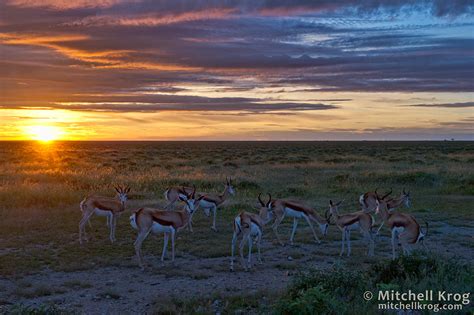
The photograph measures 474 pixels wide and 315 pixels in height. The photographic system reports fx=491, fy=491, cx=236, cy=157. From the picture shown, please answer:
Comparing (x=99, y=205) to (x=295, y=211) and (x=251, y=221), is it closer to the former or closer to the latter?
(x=251, y=221)

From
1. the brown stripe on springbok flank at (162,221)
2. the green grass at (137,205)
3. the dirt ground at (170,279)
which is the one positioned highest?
the brown stripe on springbok flank at (162,221)

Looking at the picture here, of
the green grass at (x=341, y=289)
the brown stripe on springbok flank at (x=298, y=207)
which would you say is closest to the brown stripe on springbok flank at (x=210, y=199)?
the brown stripe on springbok flank at (x=298, y=207)

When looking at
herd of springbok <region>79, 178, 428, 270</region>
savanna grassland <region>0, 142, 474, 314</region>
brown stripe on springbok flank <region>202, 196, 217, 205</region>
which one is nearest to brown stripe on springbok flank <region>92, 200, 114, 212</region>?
herd of springbok <region>79, 178, 428, 270</region>

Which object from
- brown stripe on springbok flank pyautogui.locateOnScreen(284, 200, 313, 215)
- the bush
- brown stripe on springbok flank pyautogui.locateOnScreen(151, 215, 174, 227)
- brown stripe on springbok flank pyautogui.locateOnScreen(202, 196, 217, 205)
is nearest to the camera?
the bush

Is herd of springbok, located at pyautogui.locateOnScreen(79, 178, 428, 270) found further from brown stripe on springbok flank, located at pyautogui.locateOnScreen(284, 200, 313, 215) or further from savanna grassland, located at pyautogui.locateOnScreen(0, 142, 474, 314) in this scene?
savanna grassland, located at pyautogui.locateOnScreen(0, 142, 474, 314)

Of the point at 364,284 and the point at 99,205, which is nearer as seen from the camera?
the point at 364,284

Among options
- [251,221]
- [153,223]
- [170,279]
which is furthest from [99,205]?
[251,221]

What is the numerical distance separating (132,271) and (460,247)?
912 cm

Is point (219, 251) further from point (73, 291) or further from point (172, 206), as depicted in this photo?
point (172, 206)

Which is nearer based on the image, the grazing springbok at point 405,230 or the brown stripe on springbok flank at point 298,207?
the grazing springbok at point 405,230

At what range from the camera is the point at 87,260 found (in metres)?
12.4

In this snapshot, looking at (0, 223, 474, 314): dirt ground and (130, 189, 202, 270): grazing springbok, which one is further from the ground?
(130, 189, 202, 270): grazing springbok

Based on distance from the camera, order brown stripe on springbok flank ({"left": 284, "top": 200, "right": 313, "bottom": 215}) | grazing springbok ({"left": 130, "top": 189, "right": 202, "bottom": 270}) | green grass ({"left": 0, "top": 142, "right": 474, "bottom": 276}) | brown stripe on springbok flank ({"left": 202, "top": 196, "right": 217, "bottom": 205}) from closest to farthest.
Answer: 1. grazing springbok ({"left": 130, "top": 189, "right": 202, "bottom": 270})
2. green grass ({"left": 0, "top": 142, "right": 474, "bottom": 276})
3. brown stripe on springbok flank ({"left": 284, "top": 200, "right": 313, "bottom": 215})
4. brown stripe on springbok flank ({"left": 202, "top": 196, "right": 217, "bottom": 205})

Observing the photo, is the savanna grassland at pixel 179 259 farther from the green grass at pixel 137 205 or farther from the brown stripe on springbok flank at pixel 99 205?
the brown stripe on springbok flank at pixel 99 205
